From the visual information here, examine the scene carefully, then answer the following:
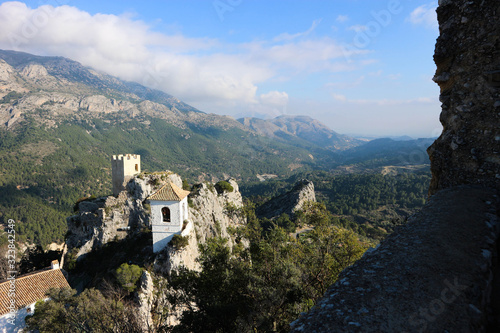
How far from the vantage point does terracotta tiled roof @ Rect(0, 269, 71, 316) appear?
68.8 ft

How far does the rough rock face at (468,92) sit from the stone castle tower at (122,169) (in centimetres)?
3421

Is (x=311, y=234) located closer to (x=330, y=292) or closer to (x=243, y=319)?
(x=243, y=319)

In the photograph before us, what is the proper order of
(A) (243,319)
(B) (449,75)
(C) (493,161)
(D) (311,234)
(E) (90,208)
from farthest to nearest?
1. (E) (90,208)
2. (D) (311,234)
3. (A) (243,319)
4. (B) (449,75)
5. (C) (493,161)

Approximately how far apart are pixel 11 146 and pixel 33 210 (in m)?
92.7

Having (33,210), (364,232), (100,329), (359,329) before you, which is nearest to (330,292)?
(359,329)

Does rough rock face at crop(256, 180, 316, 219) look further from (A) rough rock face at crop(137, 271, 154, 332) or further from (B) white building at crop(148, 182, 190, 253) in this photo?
(A) rough rock face at crop(137, 271, 154, 332)

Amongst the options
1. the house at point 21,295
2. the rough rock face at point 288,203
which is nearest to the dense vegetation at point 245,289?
the house at point 21,295

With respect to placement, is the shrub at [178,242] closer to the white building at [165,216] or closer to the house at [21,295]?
the white building at [165,216]

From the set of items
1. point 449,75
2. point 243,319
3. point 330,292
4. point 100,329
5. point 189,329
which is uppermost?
point 449,75

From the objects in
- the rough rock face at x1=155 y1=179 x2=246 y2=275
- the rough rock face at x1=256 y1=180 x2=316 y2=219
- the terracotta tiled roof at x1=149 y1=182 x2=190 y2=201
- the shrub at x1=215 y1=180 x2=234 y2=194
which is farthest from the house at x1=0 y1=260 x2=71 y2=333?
the rough rock face at x1=256 y1=180 x2=316 y2=219

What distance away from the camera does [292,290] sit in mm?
8703

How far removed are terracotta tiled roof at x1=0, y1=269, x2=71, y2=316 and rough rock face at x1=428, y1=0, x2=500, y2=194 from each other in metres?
29.7

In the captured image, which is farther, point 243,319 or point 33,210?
point 33,210

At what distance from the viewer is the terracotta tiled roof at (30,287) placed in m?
21.0
